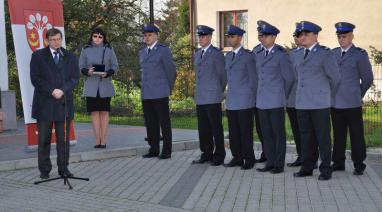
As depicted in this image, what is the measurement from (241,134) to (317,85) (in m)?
1.55

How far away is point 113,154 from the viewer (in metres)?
10.6

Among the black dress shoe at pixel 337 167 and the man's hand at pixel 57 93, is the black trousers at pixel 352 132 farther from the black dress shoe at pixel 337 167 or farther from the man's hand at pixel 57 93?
the man's hand at pixel 57 93

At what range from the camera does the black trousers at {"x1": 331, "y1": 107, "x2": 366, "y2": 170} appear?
8.66m

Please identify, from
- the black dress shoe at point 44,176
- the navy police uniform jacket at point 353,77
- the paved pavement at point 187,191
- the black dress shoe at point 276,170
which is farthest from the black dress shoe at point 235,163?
the black dress shoe at point 44,176

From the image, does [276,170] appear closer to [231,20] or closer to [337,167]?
[337,167]

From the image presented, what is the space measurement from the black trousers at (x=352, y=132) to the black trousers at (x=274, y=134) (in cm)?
74

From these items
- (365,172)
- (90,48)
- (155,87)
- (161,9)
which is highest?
(161,9)

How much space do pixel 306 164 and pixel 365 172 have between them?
926 mm

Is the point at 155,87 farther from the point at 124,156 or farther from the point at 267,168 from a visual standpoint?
the point at 267,168

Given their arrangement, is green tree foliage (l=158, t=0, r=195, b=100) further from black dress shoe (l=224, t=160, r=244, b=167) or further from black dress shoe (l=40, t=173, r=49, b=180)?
black dress shoe (l=40, t=173, r=49, b=180)

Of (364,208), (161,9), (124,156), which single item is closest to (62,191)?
(124,156)

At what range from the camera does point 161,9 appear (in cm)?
1930

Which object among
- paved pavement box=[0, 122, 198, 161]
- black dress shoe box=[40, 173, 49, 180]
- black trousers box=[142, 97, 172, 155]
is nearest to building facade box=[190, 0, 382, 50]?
paved pavement box=[0, 122, 198, 161]

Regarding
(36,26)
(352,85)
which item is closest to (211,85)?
(352,85)
